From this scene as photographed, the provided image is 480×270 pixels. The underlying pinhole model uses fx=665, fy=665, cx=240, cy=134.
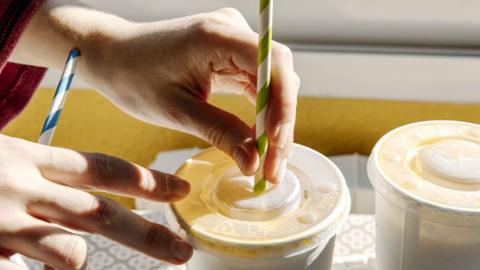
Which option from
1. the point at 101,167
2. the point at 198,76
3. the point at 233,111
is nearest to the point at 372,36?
the point at 233,111

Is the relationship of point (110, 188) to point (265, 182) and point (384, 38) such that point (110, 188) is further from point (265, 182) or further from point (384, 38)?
point (384, 38)

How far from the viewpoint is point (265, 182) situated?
17.1 inches

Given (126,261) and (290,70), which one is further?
(126,261)

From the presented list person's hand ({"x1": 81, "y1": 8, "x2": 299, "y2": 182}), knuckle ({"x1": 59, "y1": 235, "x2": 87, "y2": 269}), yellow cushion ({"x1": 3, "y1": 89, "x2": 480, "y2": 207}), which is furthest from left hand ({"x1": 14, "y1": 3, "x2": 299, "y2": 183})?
yellow cushion ({"x1": 3, "y1": 89, "x2": 480, "y2": 207})

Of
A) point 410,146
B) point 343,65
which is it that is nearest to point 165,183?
point 410,146

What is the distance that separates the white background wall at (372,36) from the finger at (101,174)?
36 cm

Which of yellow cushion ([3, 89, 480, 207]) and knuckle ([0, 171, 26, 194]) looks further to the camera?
yellow cushion ([3, 89, 480, 207])

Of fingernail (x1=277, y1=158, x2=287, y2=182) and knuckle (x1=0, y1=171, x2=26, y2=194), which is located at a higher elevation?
knuckle (x1=0, y1=171, x2=26, y2=194)

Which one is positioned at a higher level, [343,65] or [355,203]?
[343,65]

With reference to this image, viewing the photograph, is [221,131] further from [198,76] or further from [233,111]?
[233,111]

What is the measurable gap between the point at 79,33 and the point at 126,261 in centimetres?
21

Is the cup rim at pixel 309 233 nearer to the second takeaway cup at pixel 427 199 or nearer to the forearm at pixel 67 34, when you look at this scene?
the second takeaway cup at pixel 427 199

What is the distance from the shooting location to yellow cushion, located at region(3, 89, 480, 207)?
2.59 ft

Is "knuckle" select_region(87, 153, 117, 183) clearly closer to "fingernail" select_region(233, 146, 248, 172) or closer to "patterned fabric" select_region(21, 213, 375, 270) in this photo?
"fingernail" select_region(233, 146, 248, 172)
